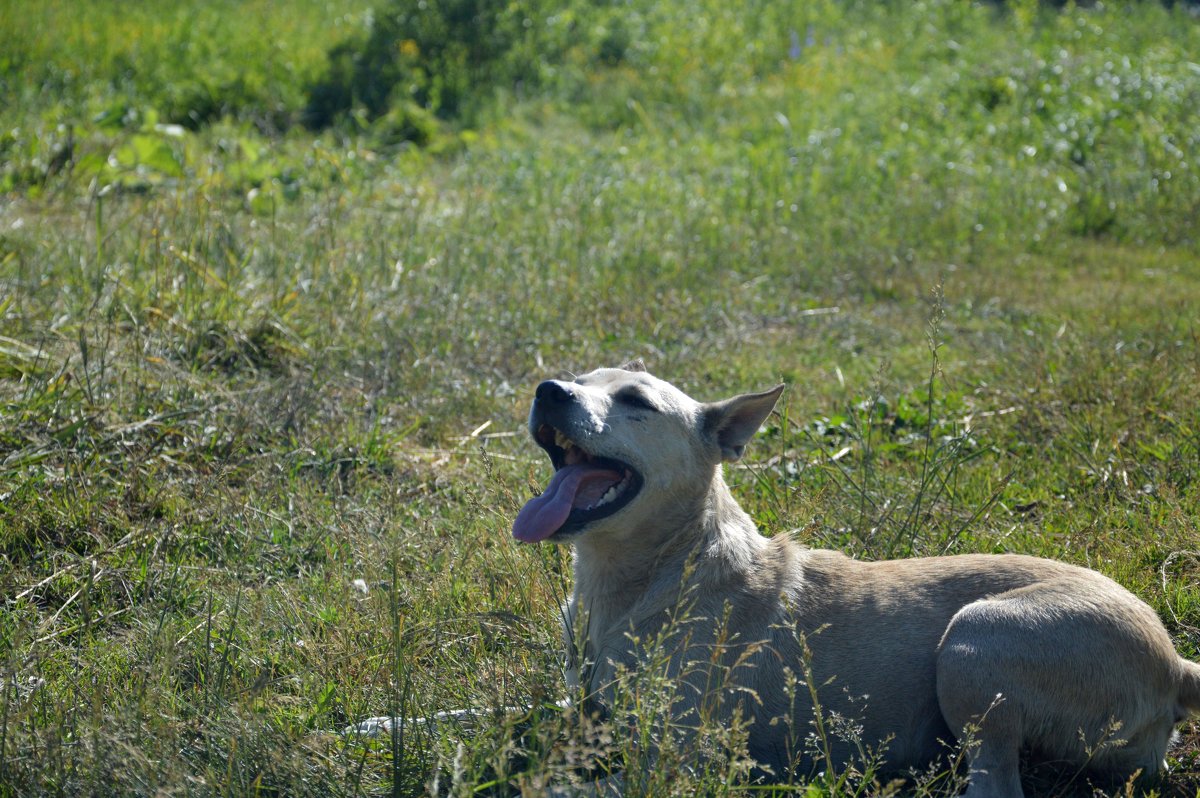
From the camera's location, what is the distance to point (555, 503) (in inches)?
164

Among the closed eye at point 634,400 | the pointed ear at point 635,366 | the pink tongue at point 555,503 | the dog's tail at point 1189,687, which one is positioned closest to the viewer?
the dog's tail at point 1189,687

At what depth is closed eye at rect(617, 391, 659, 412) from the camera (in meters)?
4.37

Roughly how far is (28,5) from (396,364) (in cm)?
1095

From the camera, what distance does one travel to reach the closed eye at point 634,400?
14.3 ft

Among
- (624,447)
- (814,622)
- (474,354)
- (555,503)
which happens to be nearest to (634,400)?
(624,447)

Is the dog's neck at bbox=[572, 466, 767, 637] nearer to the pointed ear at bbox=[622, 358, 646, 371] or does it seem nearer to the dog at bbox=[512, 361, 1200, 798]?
the dog at bbox=[512, 361, 1200, 798]

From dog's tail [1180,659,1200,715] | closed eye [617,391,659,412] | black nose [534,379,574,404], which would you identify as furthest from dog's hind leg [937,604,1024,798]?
black nose [534,379,574,404]

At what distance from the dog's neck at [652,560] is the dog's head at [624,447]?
66 mm

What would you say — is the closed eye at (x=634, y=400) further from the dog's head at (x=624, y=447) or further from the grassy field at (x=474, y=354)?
the grassy field at (x=474, y=354)

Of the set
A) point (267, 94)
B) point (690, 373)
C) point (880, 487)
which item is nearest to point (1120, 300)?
point (690, 373)

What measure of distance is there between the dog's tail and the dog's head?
1.63 m

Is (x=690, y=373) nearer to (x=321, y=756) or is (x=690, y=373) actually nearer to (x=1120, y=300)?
(x=1120, y=300)

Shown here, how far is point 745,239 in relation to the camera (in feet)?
32.3

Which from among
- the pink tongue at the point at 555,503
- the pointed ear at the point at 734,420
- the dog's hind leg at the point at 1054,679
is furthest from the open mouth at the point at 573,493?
the dog's hind leg at the point at 1054,679
